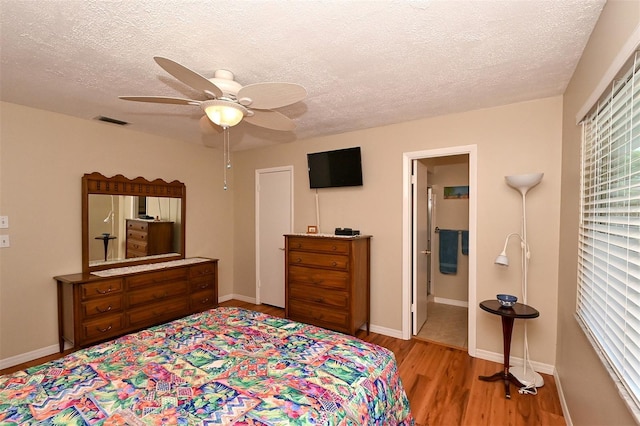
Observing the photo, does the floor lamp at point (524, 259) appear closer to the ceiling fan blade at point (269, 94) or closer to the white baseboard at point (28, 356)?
the ceiling fan blade at point (269, 94)

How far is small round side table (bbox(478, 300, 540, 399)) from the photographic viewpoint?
2.33m

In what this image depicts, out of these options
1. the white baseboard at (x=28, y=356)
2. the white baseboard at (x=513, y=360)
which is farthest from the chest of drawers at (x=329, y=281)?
the white baseboard at (x=28, y=356)

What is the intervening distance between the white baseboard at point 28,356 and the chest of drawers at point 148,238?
111cm

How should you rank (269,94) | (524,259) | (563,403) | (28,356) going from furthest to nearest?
(28,356) < (524,259) < (563,403) < (269,94)

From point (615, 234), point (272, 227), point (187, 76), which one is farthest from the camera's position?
point (272, 227)

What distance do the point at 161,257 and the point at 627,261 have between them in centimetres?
442

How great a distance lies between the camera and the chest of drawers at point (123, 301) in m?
2.93

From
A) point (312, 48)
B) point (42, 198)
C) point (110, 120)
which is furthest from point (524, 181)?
point (42, 198)

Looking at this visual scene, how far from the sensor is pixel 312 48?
187 cm

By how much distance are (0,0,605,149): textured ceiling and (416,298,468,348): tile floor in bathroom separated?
2508mm

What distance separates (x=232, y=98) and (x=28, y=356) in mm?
3223

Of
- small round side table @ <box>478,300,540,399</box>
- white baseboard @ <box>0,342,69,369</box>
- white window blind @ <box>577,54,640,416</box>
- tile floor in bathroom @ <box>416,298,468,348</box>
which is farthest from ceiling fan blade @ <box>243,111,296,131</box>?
white baseboard @ <box>0,342,69,369</box>

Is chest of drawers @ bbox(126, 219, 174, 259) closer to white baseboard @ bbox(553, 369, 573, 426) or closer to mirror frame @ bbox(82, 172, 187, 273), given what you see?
mirror frame @ bbox(82, 172, 187, 273)

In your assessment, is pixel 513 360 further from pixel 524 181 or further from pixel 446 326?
pixel 524 181
